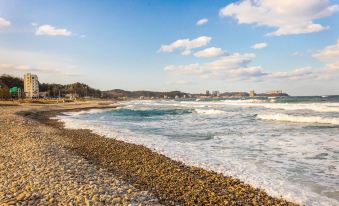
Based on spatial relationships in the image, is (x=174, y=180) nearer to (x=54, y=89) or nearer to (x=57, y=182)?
(x=57, y=182)

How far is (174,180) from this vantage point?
26.1 feet

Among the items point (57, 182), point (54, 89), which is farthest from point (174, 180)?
point (54, 89)

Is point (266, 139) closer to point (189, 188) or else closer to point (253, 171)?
point (253, 171)

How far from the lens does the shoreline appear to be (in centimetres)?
657

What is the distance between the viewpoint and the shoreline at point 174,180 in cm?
657

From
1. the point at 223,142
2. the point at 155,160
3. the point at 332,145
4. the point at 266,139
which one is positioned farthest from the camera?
the point at 266,139

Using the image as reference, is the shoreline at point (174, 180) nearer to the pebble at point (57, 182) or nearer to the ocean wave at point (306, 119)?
the pebble at point (57, 182)

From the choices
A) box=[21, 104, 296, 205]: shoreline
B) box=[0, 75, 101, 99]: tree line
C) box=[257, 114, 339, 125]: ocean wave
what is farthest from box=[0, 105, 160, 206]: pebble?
box=[0, 75, 101, 99]: tree line

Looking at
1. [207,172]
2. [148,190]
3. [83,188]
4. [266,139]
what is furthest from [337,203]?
[266,139]

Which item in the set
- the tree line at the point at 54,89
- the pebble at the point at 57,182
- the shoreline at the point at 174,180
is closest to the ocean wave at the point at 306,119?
the shoreline at the point at 174,180

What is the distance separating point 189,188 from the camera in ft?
23.8

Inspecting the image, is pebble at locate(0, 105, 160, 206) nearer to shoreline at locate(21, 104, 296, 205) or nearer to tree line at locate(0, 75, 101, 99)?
shoreline at locate(21, 104, 296, 205)

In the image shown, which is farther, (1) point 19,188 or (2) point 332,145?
(2) point 332,145

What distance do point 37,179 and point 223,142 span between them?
395 inches
